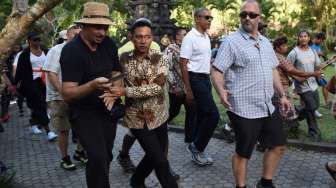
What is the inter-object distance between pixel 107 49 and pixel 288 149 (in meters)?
3.59

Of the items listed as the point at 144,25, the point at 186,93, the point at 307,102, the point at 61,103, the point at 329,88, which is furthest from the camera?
the point at 307,102

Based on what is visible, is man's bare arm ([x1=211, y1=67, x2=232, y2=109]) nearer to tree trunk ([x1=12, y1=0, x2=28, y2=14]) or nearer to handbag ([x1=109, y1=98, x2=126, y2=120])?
handbag ([x1=109, y1=98, x2=126, y2=120])

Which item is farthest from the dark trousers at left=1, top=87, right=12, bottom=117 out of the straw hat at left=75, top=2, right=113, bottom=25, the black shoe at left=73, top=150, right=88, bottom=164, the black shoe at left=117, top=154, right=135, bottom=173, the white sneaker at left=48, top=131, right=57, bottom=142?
the straw hat at left=75, top=2, right=113, bottom=25

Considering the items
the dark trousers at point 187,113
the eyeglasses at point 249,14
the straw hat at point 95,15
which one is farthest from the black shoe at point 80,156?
the eyeglasses at point 249,14

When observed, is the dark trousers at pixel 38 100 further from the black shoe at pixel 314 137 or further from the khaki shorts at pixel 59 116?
the black shoe at pixel 314 137

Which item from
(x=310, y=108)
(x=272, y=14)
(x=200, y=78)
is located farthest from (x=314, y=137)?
(x=272, y=14)

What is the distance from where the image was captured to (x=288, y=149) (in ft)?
21.7

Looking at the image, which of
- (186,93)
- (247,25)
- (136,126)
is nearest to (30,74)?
(186,93)

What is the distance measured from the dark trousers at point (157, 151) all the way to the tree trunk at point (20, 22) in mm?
1368

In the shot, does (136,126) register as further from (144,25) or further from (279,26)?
(279,26)

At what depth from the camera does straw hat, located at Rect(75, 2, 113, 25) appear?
383cm

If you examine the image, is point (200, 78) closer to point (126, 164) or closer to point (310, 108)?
point (126, 164)

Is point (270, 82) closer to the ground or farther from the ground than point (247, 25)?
closer to the ground

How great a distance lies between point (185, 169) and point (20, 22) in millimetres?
2767
